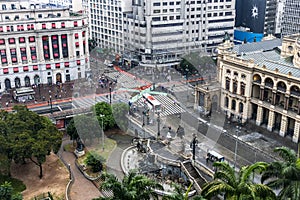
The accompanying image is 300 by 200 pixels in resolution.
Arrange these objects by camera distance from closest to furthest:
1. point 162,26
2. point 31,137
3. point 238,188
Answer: point 238,188 < point 31,137 < point 162,26

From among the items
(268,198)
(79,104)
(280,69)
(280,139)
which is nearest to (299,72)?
(280,69)

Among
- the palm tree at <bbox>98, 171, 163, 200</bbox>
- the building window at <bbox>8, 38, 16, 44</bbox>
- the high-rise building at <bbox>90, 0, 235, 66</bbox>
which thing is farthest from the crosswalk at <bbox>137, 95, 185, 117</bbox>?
the palm tree at <bbox>98, 171, 163, 200</bbox>

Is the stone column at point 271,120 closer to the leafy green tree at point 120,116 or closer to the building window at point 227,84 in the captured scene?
the building window at point 227,84

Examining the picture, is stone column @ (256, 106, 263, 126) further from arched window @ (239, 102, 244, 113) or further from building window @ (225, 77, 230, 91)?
building window @ (225, 77, 230, 91)

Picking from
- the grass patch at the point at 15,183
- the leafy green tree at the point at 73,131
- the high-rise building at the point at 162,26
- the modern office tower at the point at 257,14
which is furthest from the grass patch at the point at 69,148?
the modern office tower at the point at 257,14

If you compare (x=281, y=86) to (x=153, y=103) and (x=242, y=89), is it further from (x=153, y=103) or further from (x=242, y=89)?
(x=153, y=103)

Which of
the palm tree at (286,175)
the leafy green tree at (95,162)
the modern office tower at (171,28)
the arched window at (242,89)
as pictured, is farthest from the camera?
the modern office tower at (171,28)

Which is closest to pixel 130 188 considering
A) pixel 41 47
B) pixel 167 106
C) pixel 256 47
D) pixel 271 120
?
pixel 271 120
